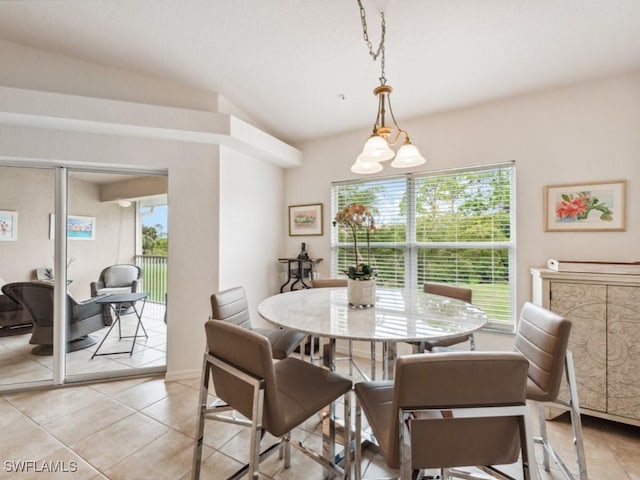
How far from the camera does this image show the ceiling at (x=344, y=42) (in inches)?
72.4

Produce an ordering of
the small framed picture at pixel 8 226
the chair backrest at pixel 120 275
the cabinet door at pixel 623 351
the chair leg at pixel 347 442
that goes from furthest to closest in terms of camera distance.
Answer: the chair backrest at pixel 120 275
the small framed picture at pixel 8 226
the cabinet door at pixel 623 351
the chair leg at pixel 347 442

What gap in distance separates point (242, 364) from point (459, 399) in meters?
0.81

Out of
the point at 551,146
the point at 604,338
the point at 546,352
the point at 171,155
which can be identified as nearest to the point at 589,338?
the point at 604,338

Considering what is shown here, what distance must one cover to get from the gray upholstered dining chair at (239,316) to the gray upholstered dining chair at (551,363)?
51.4 inches

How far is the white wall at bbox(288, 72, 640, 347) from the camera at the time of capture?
2.25 meters

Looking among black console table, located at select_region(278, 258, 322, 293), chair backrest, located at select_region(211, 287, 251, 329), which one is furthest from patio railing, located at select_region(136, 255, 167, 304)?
black console table, located at select_region(278, 258, 322, 293)

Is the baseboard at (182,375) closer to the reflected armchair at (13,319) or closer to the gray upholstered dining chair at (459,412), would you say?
the reflected armchair at (13,319)

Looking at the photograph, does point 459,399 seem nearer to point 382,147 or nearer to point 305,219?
point 382,147

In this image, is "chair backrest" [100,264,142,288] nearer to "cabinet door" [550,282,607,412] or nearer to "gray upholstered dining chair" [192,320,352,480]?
"gray upholstered dining chair" [192,320,352,480]

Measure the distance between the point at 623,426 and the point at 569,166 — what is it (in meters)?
1.96

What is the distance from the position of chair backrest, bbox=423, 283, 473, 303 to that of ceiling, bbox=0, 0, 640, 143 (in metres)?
1.72

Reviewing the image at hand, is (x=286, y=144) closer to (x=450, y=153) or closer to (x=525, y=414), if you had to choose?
(x=450, y=153)

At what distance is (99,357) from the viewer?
2.89m
